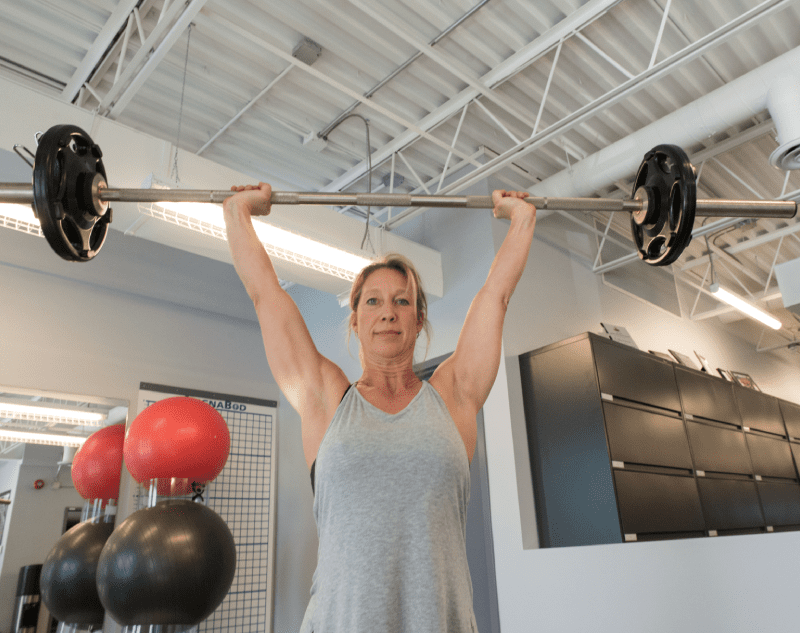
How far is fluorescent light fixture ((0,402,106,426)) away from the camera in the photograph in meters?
3.65

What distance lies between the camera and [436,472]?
3.15 ft

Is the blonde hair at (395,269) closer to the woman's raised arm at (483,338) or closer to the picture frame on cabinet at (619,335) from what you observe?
the woman's raised arm at (483,338)

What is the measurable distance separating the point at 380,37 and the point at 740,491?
3.66 m

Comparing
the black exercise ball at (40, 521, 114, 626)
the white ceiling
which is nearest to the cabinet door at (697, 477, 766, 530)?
the white ceiling

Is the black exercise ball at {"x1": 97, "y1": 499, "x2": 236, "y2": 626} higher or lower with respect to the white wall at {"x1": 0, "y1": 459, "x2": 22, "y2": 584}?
lower

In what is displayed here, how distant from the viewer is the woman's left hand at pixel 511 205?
145 cm

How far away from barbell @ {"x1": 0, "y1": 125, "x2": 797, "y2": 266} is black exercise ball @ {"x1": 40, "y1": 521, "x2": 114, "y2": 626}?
232 cm

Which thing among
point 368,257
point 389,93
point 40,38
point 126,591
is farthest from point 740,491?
point 40,38

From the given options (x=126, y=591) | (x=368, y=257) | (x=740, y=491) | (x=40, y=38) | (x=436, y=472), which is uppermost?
(x=40, y=38)

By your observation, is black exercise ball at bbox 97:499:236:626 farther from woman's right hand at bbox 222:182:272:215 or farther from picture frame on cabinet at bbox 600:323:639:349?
picture frame on cabinet at bbox 600:323:639:349

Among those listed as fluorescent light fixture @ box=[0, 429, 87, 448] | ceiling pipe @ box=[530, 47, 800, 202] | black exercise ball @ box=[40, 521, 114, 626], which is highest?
ceiling pipe @ box=[530, 47, 800, 202]

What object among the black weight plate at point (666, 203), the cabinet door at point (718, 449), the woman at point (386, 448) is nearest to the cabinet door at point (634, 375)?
the cabinet door at point (718, 449)

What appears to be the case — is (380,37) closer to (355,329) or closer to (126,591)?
(355,329)

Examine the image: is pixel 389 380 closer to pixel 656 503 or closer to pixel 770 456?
pixel 656 503
